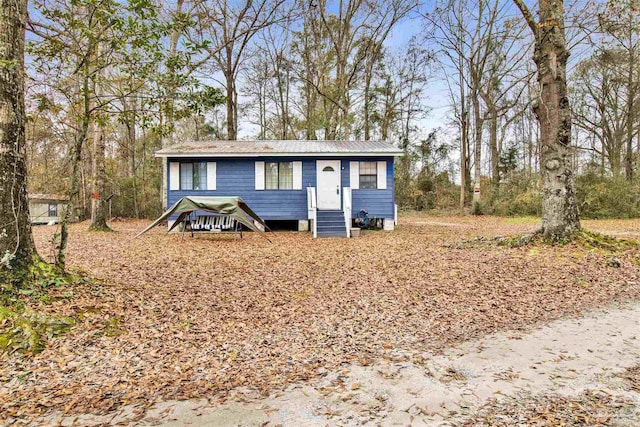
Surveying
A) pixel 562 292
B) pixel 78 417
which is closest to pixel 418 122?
pixel 562 292

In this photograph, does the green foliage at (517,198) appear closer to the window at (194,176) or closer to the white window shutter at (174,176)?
the window at (194,176)

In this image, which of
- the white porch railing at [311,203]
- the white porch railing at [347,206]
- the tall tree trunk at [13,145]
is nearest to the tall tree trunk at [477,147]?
the white porch railing at [347,206]

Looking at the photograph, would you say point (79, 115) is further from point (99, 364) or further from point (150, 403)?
point (150, 403)

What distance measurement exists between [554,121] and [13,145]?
899 cm

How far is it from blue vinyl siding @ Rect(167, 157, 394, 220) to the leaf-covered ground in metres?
5.40

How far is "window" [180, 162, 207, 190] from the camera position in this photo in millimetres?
13328

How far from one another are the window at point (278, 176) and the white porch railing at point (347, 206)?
77.5 inches

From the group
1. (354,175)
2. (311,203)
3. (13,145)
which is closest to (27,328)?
(13,145)

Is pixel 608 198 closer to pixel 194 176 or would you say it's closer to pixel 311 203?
pixel 311 203

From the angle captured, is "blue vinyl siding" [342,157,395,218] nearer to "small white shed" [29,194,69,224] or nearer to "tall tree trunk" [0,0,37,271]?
"tall tree trunk" [0,0,37,271]

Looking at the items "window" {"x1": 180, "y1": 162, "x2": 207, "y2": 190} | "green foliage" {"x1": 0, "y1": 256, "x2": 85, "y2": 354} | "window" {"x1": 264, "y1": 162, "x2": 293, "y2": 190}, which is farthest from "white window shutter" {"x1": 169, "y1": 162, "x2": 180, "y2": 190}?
"green foliage" {"x1": 0, "y1": 256, "x2": 85, "y2": 354}

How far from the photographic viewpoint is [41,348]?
3129 mm

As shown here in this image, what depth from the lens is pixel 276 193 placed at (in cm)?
1327

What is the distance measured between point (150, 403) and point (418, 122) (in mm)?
25903
